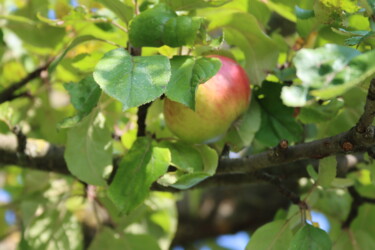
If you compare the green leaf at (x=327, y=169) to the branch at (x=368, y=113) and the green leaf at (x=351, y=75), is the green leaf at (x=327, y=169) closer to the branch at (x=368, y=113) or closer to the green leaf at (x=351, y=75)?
the branch at (x=368, y=113)

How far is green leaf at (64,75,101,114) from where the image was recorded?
795 millimetres

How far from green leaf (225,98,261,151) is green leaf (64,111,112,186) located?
0.64 feet

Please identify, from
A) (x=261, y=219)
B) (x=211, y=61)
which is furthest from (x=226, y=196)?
(x=211, y=61)

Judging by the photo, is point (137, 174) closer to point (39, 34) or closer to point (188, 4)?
point (188, 4)

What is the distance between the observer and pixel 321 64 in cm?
55

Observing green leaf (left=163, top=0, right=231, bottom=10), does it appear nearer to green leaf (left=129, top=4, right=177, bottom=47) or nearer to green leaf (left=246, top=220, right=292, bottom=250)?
green leaf (left=129, top=4, right=177, bottom=47)

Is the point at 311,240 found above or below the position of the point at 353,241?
above

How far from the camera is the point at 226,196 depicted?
2.12 metres

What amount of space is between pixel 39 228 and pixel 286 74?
57 centimetres

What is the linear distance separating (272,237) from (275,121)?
0.20 metres

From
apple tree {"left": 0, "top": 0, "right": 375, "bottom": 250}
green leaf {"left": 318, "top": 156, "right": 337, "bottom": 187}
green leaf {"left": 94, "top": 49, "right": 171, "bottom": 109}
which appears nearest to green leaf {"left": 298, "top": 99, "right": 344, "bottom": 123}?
apple tree {"left": 0, "top": 0, "right": 375, "bottom": 250}

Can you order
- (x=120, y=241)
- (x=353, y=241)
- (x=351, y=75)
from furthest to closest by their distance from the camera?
1. (x=120, y=241)
2. (x=353, y=241)
3. (x=351, y=75)

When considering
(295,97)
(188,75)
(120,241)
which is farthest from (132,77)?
(120,241)

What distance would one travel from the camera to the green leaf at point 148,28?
759mm
